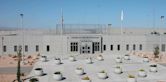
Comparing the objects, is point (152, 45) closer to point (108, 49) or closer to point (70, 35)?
point (108, 49)

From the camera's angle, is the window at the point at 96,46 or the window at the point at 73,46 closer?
the window at the point at 73,46

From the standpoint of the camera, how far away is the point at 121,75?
3275 cm

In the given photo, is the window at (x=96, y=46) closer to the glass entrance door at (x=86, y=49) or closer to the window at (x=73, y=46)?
the glass entrance door at (x=86, y=49)

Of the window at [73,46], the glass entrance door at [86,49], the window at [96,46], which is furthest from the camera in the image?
the window at [96,46]

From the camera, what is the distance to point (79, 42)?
5694 centimetres

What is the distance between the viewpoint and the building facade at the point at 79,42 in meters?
57.0

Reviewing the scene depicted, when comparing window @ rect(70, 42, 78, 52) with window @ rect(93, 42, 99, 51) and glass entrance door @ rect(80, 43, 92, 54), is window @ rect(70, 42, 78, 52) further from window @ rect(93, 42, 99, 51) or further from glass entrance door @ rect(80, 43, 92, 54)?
window @ rect(93, 42, 99, 51)

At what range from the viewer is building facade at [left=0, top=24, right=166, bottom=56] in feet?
187

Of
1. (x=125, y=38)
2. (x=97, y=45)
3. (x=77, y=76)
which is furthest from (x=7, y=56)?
(x=77, y=76)

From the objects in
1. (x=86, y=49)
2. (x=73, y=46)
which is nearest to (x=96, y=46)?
(x=86, y=49)

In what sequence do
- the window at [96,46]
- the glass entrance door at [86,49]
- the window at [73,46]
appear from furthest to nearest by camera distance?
the window at [96,46]
the glass entrance door at [86,49]
the window at [73,46]

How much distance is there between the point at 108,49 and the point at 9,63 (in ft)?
71.2

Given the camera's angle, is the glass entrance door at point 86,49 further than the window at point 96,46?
No

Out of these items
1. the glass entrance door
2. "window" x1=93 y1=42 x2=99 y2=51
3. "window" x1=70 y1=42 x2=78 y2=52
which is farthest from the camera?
"window" x1=93 y1=42 x2=99 y2=51
